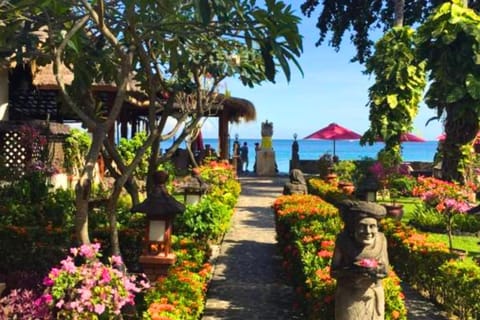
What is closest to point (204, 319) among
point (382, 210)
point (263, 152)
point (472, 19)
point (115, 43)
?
point (382, 210)

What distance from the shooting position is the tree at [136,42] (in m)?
3.64

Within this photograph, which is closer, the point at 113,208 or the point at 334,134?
the point at 113,208

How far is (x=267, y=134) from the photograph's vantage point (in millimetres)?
28578

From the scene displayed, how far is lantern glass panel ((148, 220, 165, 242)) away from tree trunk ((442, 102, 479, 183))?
401 inches

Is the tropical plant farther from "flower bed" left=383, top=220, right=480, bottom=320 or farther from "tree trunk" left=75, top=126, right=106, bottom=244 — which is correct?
"tree trunk" left=75, top=126, right=106, bottom=244

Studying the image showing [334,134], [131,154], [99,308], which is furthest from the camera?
[334,134]

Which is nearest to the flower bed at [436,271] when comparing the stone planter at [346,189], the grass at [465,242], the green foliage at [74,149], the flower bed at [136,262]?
the grass at [465,242]

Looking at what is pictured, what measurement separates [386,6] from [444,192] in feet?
60.5

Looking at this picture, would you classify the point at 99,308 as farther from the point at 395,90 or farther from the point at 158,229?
the point at 395,90

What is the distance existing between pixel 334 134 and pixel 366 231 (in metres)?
22.0

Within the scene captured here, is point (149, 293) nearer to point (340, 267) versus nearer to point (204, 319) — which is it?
point (204, 319)

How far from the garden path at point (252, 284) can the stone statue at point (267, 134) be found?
16.1 m

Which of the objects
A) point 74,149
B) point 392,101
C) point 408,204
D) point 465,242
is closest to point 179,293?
point 465,242

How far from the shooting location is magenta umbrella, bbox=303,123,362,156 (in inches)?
1022
